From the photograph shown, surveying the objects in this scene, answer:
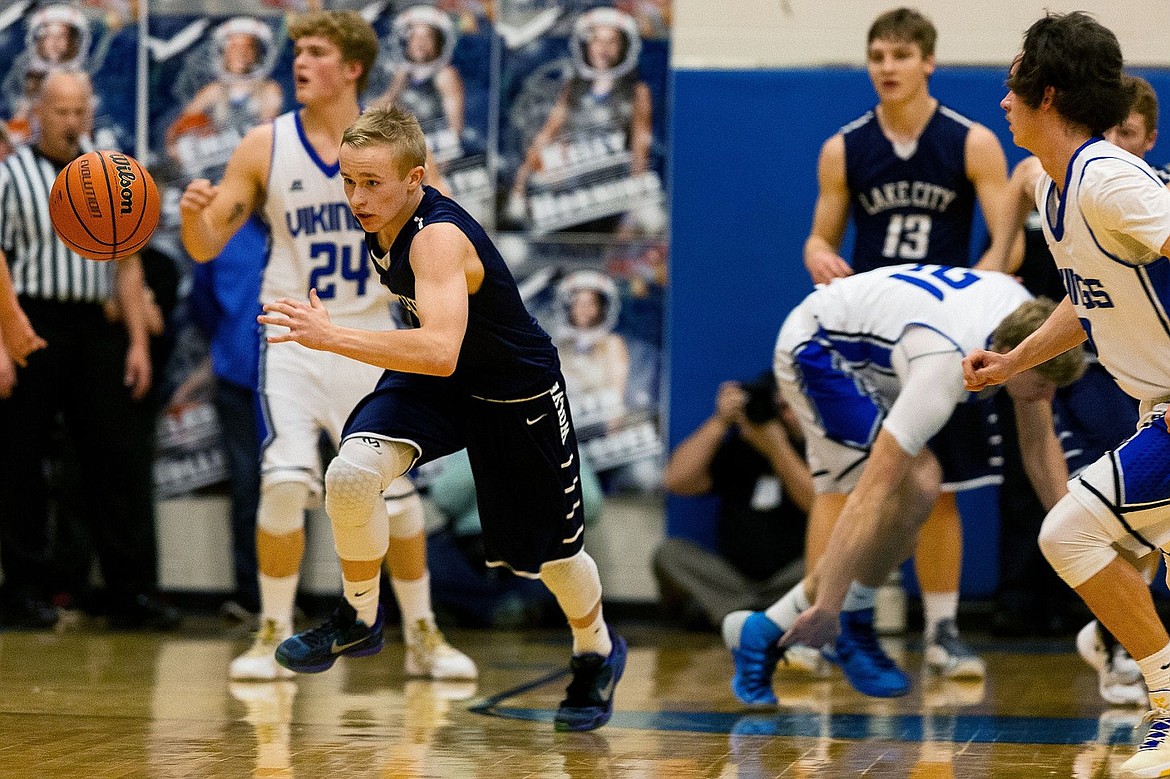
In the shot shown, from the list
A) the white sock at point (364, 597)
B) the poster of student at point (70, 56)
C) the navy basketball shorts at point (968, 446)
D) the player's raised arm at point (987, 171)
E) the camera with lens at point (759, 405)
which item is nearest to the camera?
the white sock at point (364, 597)

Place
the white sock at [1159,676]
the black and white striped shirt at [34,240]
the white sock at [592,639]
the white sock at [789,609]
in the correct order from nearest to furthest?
the white sock at [1159,676] < the white sock at [592,639] < the white sock at [789,609] < the black and white striped shirt at [34,240]

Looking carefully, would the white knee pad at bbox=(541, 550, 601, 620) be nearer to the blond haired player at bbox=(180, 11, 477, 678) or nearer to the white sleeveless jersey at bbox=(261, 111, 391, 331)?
the blond haired player at bbox=(180, 11, 477, 678)

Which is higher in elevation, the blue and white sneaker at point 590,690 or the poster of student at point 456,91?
the poster of student at point 456,91

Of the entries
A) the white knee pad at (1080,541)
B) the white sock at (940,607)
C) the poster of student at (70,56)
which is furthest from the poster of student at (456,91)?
the white knee pad at (1080,541)

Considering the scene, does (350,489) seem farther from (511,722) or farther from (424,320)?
(511,722)

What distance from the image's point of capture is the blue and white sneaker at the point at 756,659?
479 cm

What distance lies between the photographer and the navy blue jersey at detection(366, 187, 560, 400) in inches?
159

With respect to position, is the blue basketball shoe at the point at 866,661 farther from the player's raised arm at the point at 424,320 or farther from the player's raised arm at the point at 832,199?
the player's raised arm at the point at 424,320

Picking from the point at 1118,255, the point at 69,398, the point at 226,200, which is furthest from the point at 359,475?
the point at 69,398

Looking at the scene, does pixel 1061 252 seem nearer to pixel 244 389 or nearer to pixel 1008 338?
pixel 1008 338

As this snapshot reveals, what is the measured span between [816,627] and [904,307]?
112 cm

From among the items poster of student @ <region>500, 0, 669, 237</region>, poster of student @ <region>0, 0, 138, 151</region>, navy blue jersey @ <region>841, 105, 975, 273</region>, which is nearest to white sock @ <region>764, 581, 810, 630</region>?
navy blue jersey @ <region>841, 105, 975, 273</region>

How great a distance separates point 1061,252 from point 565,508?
148 cm

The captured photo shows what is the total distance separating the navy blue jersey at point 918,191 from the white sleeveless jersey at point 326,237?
190cm
